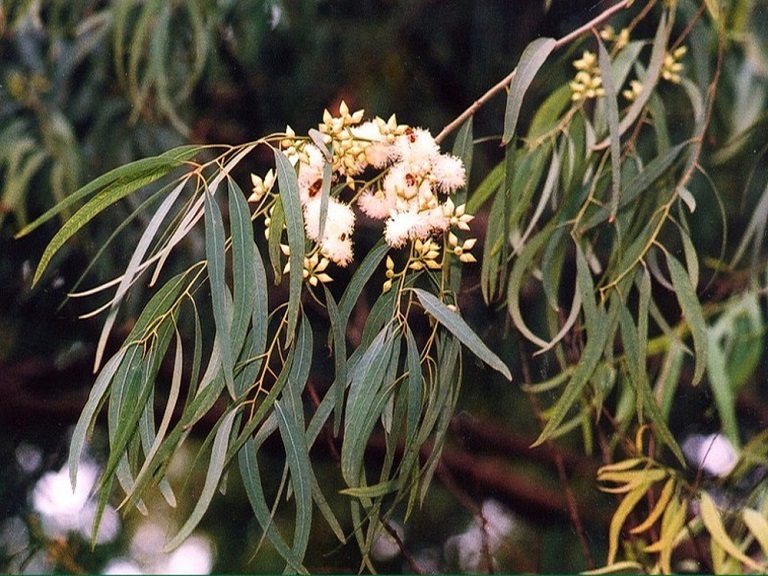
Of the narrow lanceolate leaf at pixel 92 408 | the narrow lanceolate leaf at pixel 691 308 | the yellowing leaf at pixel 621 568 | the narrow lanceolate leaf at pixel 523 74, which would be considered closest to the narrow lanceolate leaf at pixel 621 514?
the yellowing leaf at pixel 621 568

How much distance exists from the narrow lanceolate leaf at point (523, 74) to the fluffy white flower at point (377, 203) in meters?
0.11

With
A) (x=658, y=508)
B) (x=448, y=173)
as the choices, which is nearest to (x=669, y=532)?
(x=658, y=508)

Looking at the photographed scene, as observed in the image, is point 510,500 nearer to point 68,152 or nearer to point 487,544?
point 487,544

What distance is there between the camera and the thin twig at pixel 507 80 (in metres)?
0.94

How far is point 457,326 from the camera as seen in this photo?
2.85ft

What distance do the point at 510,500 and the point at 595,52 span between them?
0.44m

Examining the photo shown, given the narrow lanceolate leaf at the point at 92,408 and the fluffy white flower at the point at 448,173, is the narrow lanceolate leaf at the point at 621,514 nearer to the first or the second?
the fluffy white flower at the point at 448,173

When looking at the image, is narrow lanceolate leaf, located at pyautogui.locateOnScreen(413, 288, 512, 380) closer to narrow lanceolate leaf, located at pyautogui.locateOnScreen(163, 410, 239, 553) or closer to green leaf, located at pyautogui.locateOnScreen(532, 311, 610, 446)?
green leaf, located at pyautogui.locateOnScreen(532, 311, 610, 446)

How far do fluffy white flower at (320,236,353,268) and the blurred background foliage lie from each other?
10 cm

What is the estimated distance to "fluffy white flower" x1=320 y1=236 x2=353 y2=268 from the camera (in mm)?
886

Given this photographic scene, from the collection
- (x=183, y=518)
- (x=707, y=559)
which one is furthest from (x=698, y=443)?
(x=183, y=518)

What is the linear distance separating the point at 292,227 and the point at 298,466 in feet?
0.69

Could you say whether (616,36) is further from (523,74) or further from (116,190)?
(116,190)

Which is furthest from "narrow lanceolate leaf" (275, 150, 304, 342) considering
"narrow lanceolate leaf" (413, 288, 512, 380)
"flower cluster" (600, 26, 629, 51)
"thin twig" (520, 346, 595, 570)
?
"flower cluster" (600, 26, 629, 51)
